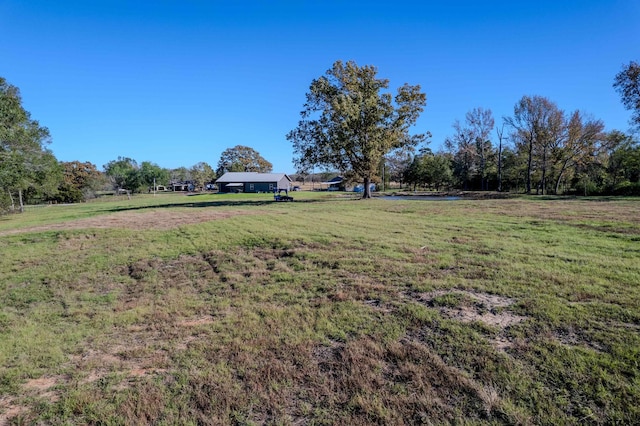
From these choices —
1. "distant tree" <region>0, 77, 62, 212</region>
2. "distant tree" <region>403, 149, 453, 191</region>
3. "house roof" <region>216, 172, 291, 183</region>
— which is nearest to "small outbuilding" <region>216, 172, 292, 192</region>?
"house roof" <region>216, 172, 291, 183</region>

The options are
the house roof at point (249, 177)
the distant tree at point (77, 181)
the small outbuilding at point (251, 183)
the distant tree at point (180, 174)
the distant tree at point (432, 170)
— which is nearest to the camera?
the distant tree at point (77, 181)

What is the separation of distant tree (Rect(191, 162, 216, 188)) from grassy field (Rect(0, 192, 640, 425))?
86660 millimetres

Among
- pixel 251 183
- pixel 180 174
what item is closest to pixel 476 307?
pixel 251 183

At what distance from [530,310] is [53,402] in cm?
541

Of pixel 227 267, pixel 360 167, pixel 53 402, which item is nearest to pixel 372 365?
pixel 53 402

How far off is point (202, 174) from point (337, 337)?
9338 centimetres

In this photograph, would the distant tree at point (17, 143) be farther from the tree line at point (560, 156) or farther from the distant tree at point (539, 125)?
the distant tree at point (539, 125)

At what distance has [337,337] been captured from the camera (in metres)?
3.96

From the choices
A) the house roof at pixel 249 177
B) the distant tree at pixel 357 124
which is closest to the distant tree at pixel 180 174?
the house roof at pixel 249 177

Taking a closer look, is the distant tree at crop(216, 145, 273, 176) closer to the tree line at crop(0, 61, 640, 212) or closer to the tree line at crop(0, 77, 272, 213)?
the tree line at crop(0, 77, 272, 213)

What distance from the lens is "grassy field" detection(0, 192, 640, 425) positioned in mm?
2768

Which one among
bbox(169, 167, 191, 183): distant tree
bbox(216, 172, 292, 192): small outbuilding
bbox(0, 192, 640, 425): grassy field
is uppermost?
bbox(169, 167, 191, 183): distant tree

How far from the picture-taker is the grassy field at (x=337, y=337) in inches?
109

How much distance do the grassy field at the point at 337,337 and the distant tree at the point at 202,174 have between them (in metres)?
86.7
